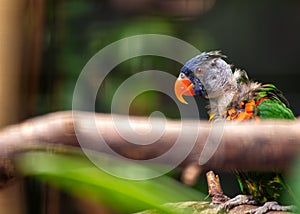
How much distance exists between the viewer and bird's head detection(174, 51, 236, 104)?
47 centimetres

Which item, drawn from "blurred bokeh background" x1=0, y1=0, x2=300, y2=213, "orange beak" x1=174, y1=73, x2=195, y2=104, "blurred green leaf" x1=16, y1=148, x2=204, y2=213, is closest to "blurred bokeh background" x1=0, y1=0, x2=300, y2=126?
"blurred bokeh background" x1=0, y1=0, x2=300, y2=213

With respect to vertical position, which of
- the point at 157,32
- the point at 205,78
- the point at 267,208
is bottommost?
the point at 267,208

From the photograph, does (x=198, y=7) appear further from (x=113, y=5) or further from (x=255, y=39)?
(x=113, y=5)

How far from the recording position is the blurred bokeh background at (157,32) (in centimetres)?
116

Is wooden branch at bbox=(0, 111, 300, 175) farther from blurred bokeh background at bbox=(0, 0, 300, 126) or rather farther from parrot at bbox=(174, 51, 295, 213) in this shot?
blurred bokeh background at bbox=(0, 0, 300, 126)

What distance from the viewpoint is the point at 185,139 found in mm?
379

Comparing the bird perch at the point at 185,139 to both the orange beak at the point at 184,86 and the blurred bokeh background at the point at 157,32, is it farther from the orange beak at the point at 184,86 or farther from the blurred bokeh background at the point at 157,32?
the blurred bokeh background at the point at 157,32

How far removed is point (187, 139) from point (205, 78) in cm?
13

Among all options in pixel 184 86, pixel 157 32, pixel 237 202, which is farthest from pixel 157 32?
pixel 237 202

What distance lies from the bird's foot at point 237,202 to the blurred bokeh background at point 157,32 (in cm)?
49

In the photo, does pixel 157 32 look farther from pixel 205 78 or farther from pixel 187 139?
pixel 187 139

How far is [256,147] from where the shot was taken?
340mm

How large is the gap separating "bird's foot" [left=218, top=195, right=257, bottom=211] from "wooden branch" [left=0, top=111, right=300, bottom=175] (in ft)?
0.10

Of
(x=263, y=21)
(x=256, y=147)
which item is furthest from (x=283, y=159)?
(x=263, y=21)
